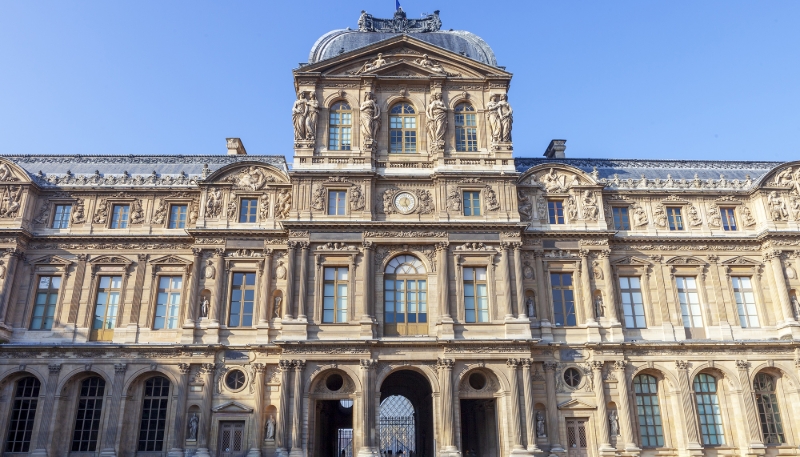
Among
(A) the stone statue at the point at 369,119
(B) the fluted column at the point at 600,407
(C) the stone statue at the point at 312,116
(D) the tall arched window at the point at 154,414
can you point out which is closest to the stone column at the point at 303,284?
(C) the stone statue at the point at 312,116

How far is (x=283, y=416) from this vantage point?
28203 mm

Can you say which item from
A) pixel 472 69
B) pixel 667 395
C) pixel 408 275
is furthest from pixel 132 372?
pixel 667 395

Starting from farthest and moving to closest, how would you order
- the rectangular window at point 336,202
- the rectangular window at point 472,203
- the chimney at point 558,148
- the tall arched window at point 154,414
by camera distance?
the chimney at point 558,148
the rectangular window at point 472,203
the rectangular window at point 336,202
the tall arched window at point 154,414

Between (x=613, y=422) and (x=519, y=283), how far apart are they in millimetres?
8138

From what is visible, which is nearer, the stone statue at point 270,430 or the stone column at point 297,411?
the stone column at point 297,411

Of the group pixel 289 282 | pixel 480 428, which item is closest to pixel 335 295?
pixel 289 282

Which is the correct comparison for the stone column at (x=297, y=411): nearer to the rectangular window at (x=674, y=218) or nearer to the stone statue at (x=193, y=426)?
the stone statue at (x=193, y=426)

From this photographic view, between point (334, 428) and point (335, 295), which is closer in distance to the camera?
point (335, 295)

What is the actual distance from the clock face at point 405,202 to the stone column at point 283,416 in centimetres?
947

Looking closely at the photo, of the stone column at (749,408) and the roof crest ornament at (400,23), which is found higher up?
the roof crest ornament at (400,23)

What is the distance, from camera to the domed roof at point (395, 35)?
3597 cm

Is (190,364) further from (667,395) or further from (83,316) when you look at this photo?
(667,395)

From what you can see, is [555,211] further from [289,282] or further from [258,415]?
[258,415]

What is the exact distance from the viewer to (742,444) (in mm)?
30547
